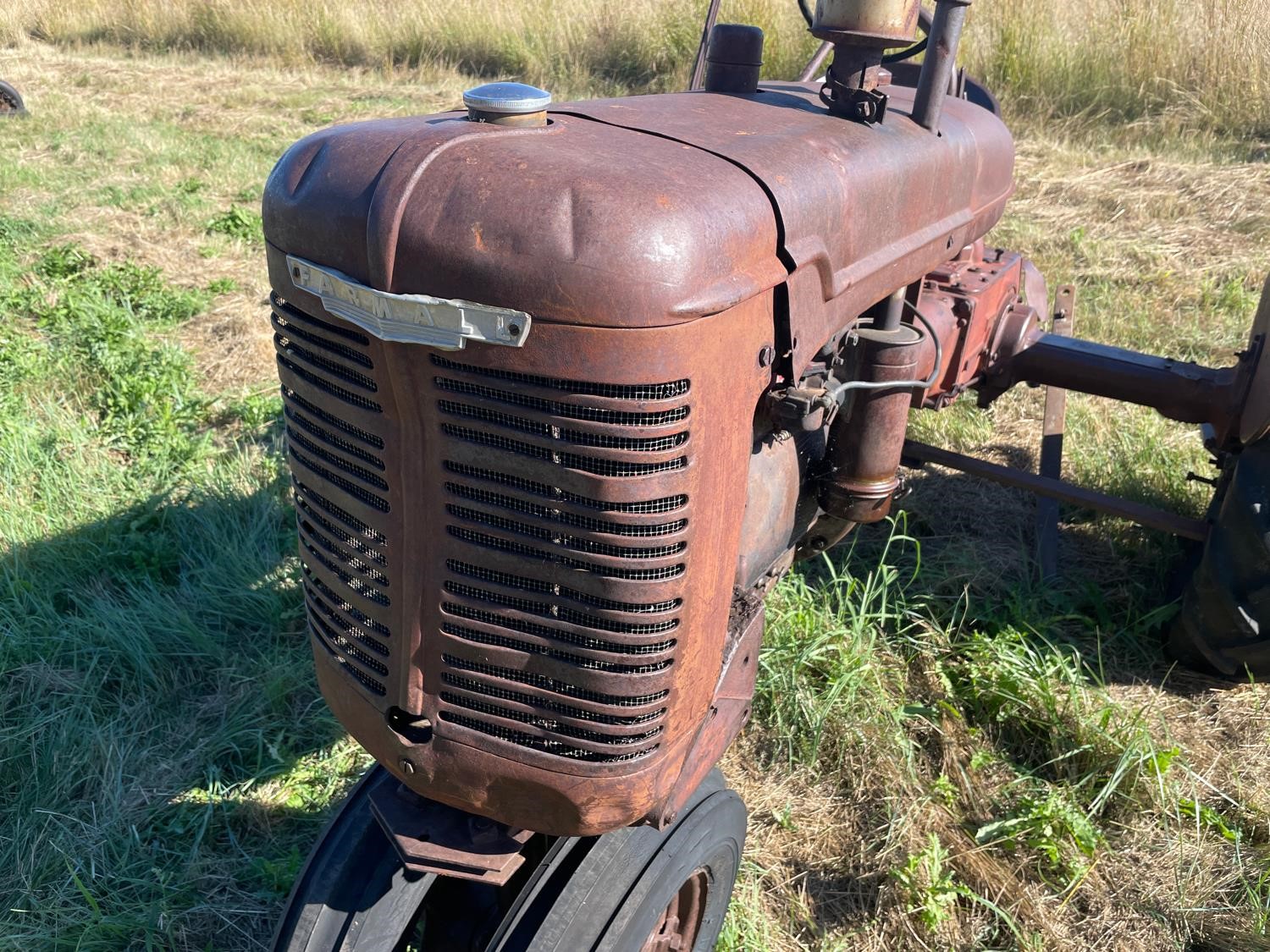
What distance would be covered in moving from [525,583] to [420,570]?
0.15 metres

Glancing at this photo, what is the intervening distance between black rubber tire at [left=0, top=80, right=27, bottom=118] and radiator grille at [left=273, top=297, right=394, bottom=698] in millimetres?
8987

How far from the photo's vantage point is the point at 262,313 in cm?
481

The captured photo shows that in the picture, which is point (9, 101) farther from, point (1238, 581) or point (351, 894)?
point (1238, 581)

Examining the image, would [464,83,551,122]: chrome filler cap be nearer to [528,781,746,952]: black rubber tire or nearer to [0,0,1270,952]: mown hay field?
[528,781,746,952]: black rubber tire

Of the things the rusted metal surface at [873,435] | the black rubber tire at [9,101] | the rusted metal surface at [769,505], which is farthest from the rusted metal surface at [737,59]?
the black rubber tire at [9,101]

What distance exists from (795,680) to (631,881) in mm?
1063

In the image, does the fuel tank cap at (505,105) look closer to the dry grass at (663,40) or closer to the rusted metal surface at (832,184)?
the rusted metal surface at (832,184)

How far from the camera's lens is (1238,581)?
2.49 metres

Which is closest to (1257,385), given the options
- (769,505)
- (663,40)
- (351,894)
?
(769,505)

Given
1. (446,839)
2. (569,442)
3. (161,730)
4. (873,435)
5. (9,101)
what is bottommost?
(161,730)

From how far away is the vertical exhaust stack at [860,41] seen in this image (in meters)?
1.79

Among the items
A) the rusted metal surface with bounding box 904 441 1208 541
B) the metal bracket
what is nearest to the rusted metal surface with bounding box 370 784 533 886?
the metal bracket

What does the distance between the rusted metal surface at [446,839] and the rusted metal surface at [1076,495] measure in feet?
6.12

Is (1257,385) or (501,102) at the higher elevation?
(501,102)
